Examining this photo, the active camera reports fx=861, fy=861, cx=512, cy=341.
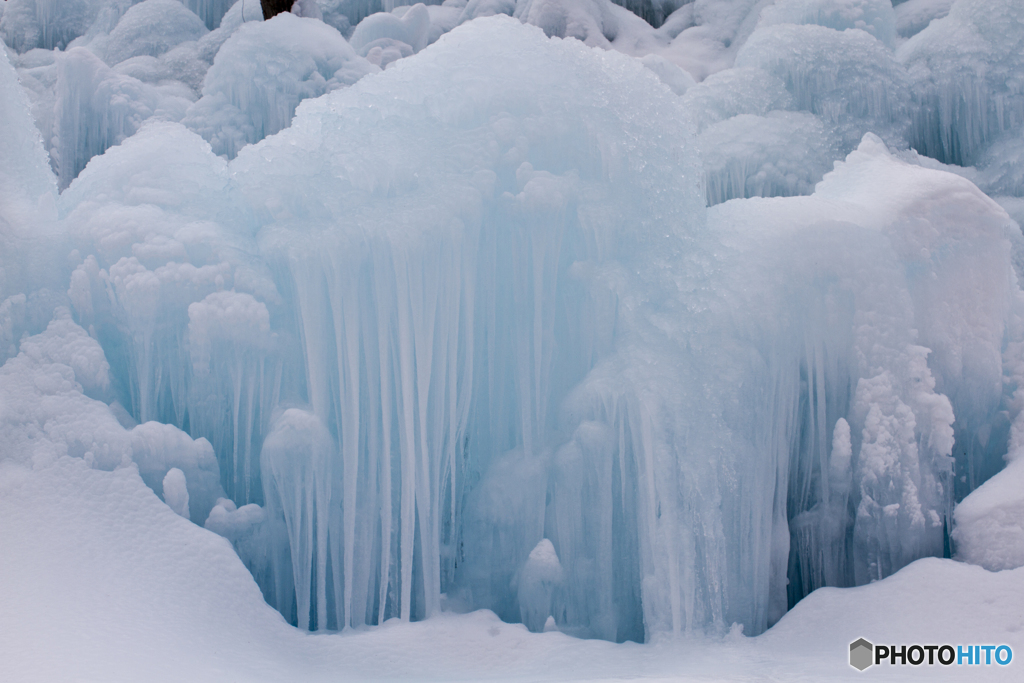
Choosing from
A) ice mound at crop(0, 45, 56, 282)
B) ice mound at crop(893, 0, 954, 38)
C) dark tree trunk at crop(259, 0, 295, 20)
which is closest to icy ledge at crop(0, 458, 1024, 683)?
ice mound at crop(0, 45, 56, 282)

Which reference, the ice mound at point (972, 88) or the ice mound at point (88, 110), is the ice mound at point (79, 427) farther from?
the ice mound at point (972, 88)

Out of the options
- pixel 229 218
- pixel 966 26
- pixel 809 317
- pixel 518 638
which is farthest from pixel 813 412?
pixel 966 26

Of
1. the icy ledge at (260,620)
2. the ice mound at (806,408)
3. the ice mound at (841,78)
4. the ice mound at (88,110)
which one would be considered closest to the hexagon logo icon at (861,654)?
the icy ledge at (260,620)

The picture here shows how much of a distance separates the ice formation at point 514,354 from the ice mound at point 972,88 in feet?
9.60

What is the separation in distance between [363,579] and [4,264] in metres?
2.10

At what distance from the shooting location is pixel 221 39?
868cm

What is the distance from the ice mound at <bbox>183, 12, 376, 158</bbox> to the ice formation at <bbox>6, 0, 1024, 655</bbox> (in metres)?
1.80

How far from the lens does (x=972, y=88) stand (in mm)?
7070

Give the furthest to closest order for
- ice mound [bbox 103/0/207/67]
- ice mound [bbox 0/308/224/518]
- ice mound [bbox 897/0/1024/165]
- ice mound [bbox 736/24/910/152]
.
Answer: ice mound [bbox 103/0/207/67] < ice mound [bbox 897/0/1024/165] < ice mound [bbox 736/24/910/152] < ice mound [bbox 0/308/224/518]

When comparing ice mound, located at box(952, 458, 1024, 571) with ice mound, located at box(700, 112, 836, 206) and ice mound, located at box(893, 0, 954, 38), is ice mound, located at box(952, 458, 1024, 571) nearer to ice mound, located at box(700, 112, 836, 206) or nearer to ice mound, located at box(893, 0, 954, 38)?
ice mound, located at box(700, 112, 836, 206)

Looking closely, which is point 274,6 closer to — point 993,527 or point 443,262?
point 443,262

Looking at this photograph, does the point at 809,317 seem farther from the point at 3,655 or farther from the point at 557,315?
the point at 3,655

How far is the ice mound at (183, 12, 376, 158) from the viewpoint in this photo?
6289 millimetres

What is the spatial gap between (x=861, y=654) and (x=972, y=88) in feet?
18.1
